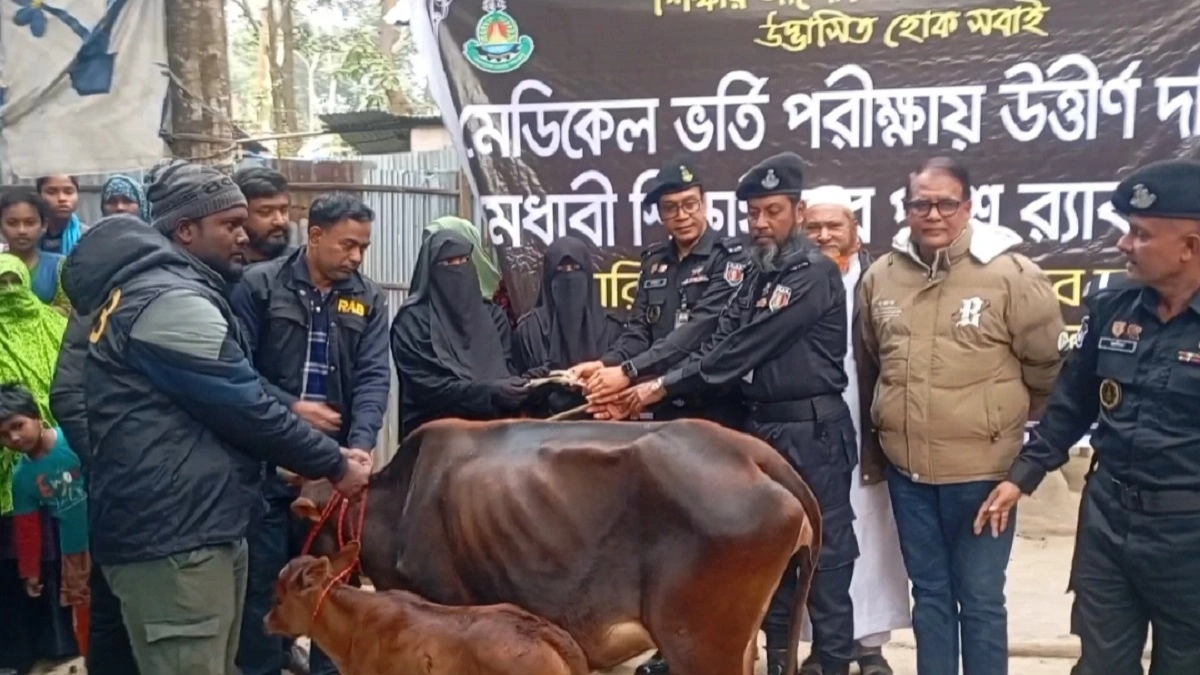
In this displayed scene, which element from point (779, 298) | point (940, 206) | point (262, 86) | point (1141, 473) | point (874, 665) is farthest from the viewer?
point (262, 86)

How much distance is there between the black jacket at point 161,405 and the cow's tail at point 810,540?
1416 mm

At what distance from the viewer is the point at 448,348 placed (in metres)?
4.69

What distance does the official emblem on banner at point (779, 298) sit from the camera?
4262mm

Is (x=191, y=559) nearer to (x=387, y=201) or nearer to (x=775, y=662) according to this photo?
(x=775, y=662)


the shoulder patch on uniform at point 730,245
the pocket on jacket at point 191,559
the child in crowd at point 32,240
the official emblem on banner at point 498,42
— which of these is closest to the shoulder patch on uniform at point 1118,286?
the shoulder patch on uniform at point 730,245

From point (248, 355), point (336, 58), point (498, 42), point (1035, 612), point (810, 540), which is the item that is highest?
point (336, 58)

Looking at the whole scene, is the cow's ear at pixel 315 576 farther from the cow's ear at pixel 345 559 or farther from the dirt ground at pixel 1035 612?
the dirt ground at pixel 1035 612

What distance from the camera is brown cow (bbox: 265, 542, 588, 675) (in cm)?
305

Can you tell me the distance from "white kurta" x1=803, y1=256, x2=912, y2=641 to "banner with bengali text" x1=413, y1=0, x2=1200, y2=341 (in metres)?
1.10

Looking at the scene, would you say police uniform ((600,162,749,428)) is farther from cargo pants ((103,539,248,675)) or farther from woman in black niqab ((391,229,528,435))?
cargo pants ((103,539,248,675))

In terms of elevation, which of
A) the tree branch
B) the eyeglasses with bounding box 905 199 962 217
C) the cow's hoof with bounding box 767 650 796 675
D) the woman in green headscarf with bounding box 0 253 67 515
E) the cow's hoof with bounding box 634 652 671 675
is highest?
the tree branch

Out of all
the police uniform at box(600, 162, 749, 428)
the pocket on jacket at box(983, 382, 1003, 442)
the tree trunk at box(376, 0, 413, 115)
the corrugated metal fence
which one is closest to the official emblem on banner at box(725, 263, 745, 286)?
the police uniform at box(600, 162, 749, 428)

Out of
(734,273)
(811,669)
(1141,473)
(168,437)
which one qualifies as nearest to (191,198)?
(168,437)

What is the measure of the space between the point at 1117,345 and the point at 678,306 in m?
1.96
